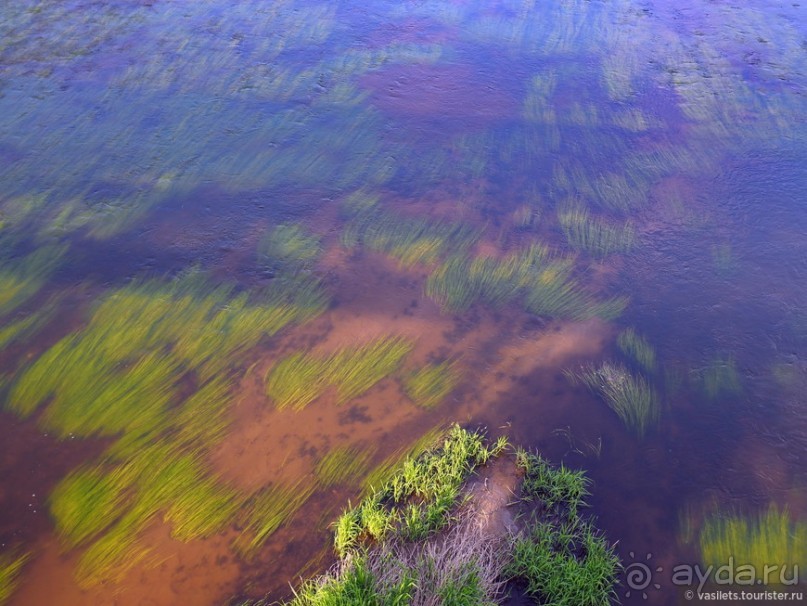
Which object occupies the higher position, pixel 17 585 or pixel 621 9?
pixel 621 9

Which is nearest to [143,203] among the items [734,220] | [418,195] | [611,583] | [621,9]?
[418,195]

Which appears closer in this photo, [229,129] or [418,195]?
[418,195]

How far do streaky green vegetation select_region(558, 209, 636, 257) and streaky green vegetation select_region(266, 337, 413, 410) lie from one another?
1877 millimetres

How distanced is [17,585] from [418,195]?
4097 millimetres

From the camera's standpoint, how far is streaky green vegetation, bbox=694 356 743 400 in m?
4.03

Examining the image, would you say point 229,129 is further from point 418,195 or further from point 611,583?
point 611,583

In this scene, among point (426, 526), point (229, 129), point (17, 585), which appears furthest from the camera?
point (229, 129)

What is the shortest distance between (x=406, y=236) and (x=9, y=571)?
3506 millimetres

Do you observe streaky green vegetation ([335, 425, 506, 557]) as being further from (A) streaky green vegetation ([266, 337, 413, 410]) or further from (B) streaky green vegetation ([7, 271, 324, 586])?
(A) streaky green vegetation ([266, 337, 413, 410])

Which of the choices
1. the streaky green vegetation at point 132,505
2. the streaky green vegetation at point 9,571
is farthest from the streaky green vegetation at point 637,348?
the streaky green vegetation at point 9,571

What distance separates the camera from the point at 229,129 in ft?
20.4

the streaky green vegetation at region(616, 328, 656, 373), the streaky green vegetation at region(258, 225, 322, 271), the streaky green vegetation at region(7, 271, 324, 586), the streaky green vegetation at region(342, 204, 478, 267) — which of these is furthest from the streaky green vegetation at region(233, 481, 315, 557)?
the streaky green vegetation at region(616, 328, 656, 373)

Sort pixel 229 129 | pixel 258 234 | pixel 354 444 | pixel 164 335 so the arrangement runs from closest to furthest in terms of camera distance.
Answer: pixel 354 444 < pixel 164 335 < pixel 258 234 < pixel 229 129

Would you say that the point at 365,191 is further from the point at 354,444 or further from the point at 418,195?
the point at 354,444
